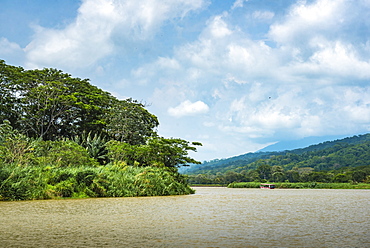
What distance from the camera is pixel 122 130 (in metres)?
27.4

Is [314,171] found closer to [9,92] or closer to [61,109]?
[61,109]

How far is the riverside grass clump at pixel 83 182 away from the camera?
44.7 feet

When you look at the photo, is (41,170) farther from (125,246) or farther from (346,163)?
(346,163)

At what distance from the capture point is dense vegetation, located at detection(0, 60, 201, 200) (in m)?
14.8

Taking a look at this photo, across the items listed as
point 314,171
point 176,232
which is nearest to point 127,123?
point 176,232

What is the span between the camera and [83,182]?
15.4 meters

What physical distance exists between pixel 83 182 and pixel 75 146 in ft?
13.2

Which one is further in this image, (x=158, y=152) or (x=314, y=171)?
(x=314, y=171)

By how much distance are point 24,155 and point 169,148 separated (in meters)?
7.64

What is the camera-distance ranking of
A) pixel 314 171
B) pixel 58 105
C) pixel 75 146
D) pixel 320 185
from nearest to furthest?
pixel 75 146
pixel 58 105
pixel 320 185
pixel 314 171

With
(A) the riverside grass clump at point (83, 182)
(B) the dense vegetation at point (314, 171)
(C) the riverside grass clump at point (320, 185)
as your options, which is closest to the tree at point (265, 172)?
(B) the dense vegetation at point (314, 171)

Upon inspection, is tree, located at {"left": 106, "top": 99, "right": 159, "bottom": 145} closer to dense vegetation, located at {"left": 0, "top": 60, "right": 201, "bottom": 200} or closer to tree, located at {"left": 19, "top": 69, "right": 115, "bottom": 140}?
dense vegetation, located at {"left": 0, "top": 60, "right": 201, "bottom": 200}

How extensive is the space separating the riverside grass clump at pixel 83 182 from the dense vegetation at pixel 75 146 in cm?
3

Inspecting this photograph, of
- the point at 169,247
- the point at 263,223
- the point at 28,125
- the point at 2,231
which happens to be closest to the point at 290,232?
the point at 263,223
